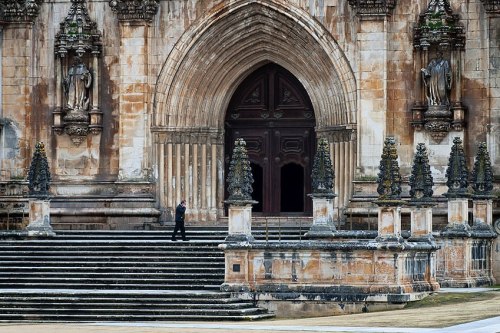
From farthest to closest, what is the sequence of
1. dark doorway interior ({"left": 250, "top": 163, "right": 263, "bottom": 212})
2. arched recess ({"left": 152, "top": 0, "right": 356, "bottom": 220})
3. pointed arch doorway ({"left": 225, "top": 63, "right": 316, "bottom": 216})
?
dark doorway interior ({"left": 250, "top": 163, "right": 263, "bottom": 212}), pointed arch doorway ({"left": 225, "top": 63, "right": 316, "bottom": 216}), arched recess ({"left": 152, "top": 0, "right": 356, "bottom": 220})

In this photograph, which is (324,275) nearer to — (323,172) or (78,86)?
(323,172)

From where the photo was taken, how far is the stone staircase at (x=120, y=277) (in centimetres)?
4878

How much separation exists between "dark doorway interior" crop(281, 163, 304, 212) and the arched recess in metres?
1.80

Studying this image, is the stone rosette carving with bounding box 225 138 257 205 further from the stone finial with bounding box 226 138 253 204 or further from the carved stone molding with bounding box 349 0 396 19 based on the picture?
the carved stone molding with bounding box 349 0 396 19

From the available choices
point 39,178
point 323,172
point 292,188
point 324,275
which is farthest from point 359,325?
point 292,188

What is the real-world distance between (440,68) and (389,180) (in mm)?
8987

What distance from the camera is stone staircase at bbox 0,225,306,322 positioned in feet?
160

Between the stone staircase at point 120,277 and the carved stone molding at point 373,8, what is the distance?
250 inches

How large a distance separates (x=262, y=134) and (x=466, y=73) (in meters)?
6.92

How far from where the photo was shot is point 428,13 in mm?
58562

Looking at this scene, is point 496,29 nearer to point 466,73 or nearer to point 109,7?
point 466,73

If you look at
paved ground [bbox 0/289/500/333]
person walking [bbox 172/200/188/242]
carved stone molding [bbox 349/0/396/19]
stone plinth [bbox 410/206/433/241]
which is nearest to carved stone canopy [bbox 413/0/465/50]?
carved stone molding [bbox 349/0/396/19]

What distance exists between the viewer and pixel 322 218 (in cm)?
5447

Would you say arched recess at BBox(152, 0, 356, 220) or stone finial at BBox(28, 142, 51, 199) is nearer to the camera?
stone finial at BBox(28, 142, 51, 199)
